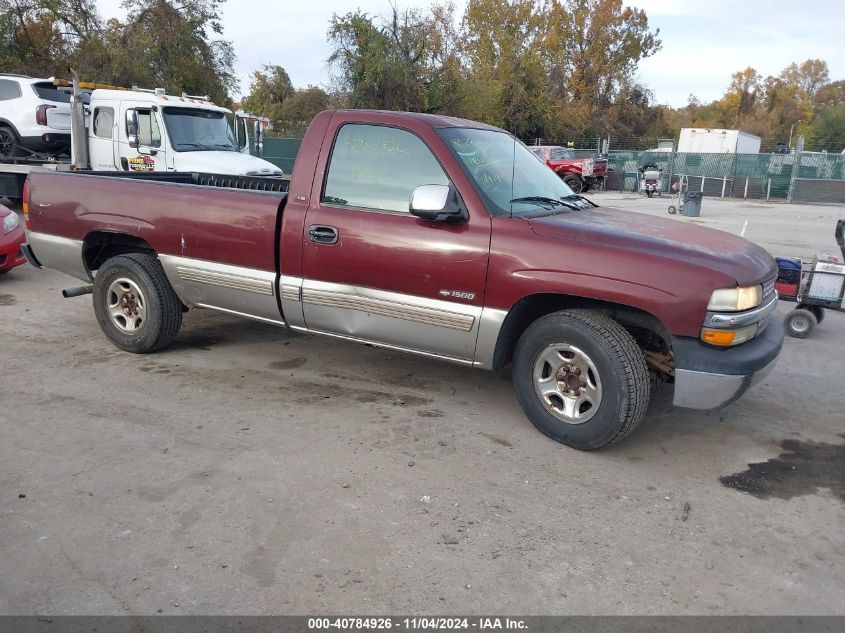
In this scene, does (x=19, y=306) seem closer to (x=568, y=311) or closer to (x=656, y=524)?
(x=568, y=311)

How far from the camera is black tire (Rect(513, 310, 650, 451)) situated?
12.1 ft

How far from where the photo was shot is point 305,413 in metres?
4.37

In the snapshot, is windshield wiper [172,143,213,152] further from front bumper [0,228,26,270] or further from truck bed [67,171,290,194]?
truck bed [67,171,290,194]

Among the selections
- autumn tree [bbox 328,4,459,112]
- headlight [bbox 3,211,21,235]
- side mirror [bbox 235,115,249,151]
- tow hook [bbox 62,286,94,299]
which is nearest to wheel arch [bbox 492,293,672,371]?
tow hook [bbox 62,286,94,299]

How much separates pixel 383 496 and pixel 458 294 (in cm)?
130

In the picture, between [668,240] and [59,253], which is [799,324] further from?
[59,253]

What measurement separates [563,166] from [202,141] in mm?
18319

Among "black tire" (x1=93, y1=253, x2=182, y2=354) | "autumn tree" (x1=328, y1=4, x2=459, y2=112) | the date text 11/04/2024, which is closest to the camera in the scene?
the date text 11/04/2024

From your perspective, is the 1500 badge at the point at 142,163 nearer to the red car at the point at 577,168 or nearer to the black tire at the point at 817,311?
the black tire at the point at 817,311

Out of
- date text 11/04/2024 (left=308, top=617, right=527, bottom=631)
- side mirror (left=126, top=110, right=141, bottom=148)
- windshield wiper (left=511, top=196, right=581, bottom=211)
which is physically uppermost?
side mirror (left=126, top=110, right=141, bottom=148)

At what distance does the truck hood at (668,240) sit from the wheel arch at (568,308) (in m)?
0.35

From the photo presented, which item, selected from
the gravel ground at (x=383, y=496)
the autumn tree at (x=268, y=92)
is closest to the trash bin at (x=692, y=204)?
the gravel ground at (x=383, y=496)

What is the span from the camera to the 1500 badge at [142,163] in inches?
467

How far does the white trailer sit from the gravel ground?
3329 cm
